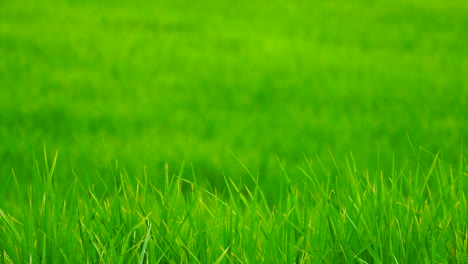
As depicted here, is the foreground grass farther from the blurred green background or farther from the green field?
the blurred green background

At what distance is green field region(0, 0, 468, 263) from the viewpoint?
174 cm

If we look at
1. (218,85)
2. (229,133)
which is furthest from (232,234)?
(218,85)

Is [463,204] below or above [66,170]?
above

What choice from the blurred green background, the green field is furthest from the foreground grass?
the blurred green background

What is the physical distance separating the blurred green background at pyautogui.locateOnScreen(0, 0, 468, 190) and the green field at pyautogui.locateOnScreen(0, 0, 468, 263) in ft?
0.07

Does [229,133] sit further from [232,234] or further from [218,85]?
[232,234]

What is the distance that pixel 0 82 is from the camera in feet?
15.5

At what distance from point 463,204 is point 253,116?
2548 millimetres

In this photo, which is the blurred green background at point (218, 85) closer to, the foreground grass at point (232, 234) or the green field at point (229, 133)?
the green field at point (229, 133)

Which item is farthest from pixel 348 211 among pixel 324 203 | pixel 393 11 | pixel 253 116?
pixel 393 11

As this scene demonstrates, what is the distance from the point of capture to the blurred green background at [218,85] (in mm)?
3717

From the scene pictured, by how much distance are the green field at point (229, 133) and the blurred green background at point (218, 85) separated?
0.07 ft

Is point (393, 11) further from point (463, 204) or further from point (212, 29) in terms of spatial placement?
point (463, 204)

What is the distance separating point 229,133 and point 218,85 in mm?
1140
